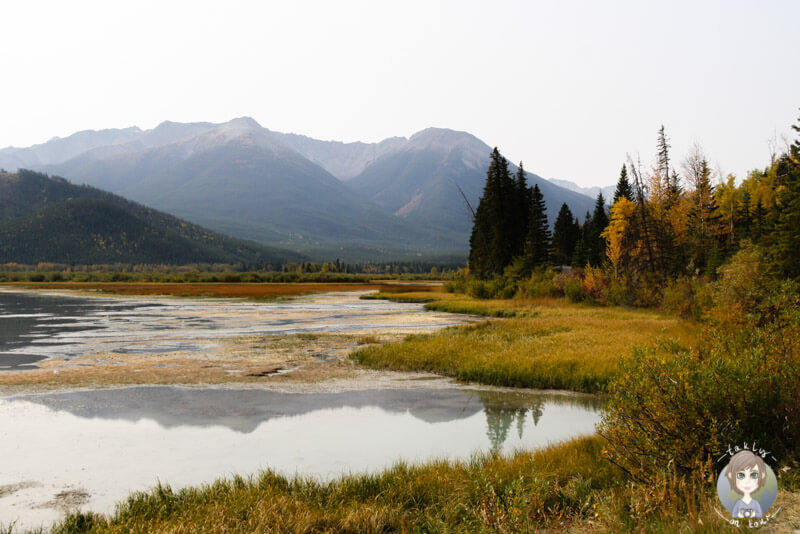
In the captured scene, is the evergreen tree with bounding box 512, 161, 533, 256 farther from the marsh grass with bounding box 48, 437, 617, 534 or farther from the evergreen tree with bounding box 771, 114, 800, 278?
the marsh grass with bounding box 48, 437, 617, 534

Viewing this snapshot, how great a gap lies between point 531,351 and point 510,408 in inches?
315

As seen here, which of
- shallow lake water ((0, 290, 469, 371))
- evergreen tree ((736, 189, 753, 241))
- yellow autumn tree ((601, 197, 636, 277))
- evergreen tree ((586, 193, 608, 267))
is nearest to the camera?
shallow lake water ((0, 290, 469, 371))

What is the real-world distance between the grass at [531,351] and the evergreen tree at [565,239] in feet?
181

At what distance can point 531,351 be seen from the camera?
84.0 feet

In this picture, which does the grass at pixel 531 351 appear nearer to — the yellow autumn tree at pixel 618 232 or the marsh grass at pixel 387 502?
the marsh grass at pixel 387 502

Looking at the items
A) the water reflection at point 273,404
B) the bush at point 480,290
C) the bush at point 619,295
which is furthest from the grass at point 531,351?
the bush at point 480,290

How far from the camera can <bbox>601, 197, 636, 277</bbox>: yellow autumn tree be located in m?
56.2

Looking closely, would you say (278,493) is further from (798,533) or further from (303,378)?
(303,378)

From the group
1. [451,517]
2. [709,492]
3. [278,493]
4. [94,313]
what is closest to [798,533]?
[709,492]

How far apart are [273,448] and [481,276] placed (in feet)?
222

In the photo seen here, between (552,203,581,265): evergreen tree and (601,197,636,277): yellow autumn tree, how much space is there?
28399 millimetres

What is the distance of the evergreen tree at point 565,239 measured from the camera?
9200cm

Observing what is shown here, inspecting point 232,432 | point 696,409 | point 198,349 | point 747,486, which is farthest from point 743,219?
point 747,486

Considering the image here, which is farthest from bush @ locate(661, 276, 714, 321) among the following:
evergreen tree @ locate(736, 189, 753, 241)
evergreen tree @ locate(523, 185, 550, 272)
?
evergreen tree @ locate(523, 185, 550, 272)
